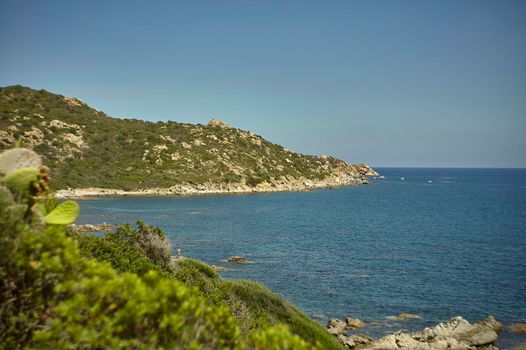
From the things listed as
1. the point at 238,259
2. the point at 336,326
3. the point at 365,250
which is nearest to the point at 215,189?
the point at 365,250

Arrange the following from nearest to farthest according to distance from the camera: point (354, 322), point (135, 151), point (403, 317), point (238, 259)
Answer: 1. point (354, 322)
2. point (403, 317)
3. point (238, 259)
4. point (135, 151)

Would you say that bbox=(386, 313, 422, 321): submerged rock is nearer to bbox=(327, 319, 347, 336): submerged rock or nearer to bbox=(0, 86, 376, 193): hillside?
bbox=(327, 319, 347, 336): submerged rock

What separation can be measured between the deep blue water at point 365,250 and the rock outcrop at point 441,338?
1.78m

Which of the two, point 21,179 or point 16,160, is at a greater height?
point 16,160

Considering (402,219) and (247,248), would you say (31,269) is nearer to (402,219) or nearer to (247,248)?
(247,248)

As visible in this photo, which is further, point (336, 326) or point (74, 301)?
point (336, 326)

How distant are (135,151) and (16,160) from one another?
129029 mm

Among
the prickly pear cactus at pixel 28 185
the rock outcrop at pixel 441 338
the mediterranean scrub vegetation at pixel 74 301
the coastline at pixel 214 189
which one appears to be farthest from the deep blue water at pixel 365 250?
the prickly pear cactus at pixel 28 185

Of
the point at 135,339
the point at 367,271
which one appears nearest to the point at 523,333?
the point at 367,271

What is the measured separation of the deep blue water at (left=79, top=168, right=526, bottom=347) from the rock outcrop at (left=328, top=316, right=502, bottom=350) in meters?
1.78

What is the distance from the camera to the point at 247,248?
5519 centimetres

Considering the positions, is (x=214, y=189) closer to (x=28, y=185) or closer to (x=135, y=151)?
(x=135, y=151)

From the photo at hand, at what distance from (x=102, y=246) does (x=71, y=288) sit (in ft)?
32.8

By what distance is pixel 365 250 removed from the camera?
55.6 metres
